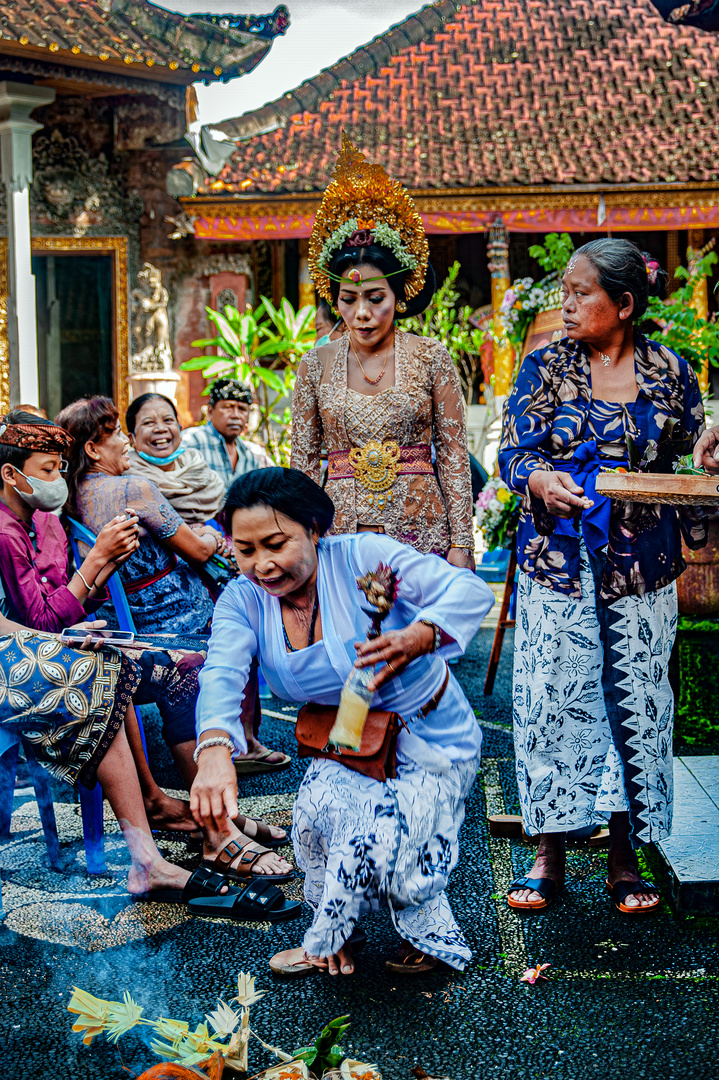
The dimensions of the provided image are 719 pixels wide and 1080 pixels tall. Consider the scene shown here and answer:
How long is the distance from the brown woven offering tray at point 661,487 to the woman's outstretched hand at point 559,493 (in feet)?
0.76

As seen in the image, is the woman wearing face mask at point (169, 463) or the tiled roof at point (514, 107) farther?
the tiled roof at point (514, 107)

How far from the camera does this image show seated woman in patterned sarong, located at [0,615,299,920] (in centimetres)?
313

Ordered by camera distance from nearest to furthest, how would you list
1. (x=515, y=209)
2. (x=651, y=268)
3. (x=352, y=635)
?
(x=352, y=635) → (x=651, y=268) → (x=515, y=209)

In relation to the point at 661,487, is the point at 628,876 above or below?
below

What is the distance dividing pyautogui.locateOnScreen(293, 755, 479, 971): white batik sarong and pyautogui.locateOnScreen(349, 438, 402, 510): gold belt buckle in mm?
1162

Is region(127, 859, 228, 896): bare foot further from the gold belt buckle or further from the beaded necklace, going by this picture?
the gold belt buckle

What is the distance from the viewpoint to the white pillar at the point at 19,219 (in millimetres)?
9719

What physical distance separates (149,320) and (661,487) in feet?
36.4

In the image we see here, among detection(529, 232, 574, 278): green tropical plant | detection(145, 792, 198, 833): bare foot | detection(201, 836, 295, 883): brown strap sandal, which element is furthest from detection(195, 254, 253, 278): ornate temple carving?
detection(201, 836, 295, 883): brown strap sandal

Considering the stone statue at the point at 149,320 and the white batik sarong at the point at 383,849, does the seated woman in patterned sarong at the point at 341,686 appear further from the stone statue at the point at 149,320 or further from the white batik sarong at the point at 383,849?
the stone statue at the point at 149,320


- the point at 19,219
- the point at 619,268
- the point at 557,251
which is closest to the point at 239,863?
the point at 619,268

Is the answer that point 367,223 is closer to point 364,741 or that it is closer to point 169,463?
point 169,463

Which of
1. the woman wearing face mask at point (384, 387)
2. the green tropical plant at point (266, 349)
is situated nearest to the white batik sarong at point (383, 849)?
the woman wearing face mask at point (384, 387)

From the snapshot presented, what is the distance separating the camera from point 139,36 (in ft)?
34.1
